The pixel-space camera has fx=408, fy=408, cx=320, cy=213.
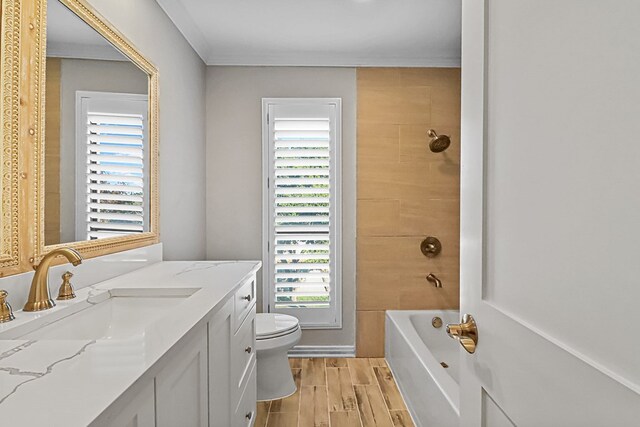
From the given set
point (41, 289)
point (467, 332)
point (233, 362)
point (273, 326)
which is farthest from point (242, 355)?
point (467, 332)

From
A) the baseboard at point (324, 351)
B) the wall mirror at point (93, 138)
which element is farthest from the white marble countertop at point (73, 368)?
the baseboard at point (324, 351)

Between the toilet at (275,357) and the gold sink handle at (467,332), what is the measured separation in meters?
1.72

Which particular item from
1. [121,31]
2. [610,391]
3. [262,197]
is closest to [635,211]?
[610,391]

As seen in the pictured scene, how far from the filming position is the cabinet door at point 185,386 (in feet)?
3.14

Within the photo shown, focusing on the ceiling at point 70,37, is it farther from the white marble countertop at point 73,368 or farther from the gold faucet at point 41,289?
the white marble countertop at point 73,368

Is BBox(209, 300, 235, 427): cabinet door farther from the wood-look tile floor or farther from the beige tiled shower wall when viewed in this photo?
the beige tiled shower wall

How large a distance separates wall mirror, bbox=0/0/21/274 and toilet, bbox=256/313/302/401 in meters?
1.52

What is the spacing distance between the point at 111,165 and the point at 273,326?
1399 mm

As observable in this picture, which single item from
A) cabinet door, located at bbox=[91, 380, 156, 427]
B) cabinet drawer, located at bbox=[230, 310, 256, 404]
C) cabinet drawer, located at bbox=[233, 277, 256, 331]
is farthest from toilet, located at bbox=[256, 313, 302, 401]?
cabinet door, located at bbox=[91, 380, 156, 427]

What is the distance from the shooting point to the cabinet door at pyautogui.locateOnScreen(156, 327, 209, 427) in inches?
37.6

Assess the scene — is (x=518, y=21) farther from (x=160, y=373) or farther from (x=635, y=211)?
(x=160, y=373)

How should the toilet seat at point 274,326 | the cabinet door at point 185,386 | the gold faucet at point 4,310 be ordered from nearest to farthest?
1. the cabinet door at point 185,386
2. the gold faucet at point 4,310
3. the toilet seat at point 274,326

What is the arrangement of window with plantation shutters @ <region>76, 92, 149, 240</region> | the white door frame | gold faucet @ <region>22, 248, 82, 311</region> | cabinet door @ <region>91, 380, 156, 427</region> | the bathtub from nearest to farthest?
the white door frame → cabinet door @ <region>91, 380, 156, 427</region> → gold faucet @ <region>22, 248, 82, 311</region> → window with plantation shutters @ <region>76, 92, 149, 240</region> → the bathtub

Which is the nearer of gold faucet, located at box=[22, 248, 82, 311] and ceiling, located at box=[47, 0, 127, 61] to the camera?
gold faucet, located at box=[22, 248, 82, 311]
